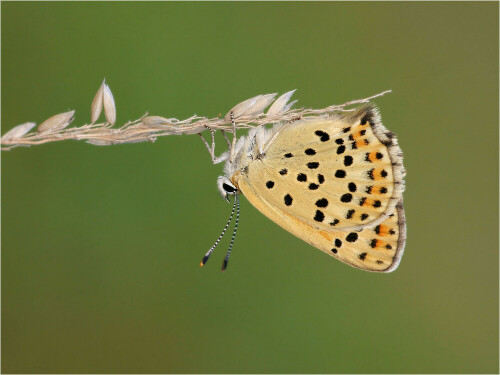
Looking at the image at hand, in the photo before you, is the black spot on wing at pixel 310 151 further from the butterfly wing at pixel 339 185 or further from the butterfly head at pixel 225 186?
the butterfly head at pixel 225 186

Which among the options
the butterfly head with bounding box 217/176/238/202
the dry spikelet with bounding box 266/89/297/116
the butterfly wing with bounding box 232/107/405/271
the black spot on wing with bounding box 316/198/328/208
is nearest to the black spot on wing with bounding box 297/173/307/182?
the butterfly wing with bounding box 232/107/405/271

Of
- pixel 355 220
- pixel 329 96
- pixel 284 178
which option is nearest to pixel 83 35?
pixel 329 96

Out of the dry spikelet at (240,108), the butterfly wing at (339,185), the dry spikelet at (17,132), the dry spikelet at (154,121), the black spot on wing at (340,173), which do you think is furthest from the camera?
the black spot on wing at (340,173)

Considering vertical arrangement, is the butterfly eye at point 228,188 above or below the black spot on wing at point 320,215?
above

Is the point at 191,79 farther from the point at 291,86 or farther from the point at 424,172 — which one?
the point at 424,172

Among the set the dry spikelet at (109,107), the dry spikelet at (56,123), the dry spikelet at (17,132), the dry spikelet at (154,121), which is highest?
the dry spikelet at (109,107)

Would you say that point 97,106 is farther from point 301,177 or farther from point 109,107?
point 301,177

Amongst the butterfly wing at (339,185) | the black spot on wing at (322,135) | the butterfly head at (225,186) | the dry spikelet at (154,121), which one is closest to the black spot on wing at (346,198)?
the butterfly wing at (339,185)

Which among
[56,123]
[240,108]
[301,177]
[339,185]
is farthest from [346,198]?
[56,123]
